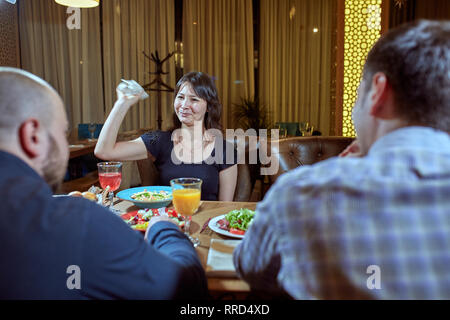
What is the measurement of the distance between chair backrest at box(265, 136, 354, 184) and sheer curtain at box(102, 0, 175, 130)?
4298 mm

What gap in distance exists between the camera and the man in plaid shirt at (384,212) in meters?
0.54

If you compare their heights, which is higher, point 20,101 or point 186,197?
point 20,101

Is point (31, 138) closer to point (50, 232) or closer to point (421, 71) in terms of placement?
point (50, 232)

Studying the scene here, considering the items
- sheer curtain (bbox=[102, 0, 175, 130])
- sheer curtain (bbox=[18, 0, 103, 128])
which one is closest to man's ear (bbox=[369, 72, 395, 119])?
sheer curtain (bbox=[102, 0, 175, 130])

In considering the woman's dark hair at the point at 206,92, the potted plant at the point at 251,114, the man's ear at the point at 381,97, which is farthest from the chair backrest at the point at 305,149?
the potted plant at the point at 251,114

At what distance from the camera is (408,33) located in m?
0.68

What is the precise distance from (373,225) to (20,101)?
0.63m

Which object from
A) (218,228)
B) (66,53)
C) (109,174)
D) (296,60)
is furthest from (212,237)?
(66,53)

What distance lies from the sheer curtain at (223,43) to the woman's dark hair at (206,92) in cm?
436

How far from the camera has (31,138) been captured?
63 cm

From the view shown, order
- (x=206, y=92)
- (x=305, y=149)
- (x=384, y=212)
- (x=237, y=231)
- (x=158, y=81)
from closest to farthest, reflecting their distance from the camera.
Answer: (x=384, y=212) → (x=237, y=231) → (x=206, y=92) → (x=305, y=149) → (x=158, y=81)

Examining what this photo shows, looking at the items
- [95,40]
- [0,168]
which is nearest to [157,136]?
[0,168]

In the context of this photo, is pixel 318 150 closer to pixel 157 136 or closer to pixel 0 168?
pixel 157 136

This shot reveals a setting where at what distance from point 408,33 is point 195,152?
5.08ft
